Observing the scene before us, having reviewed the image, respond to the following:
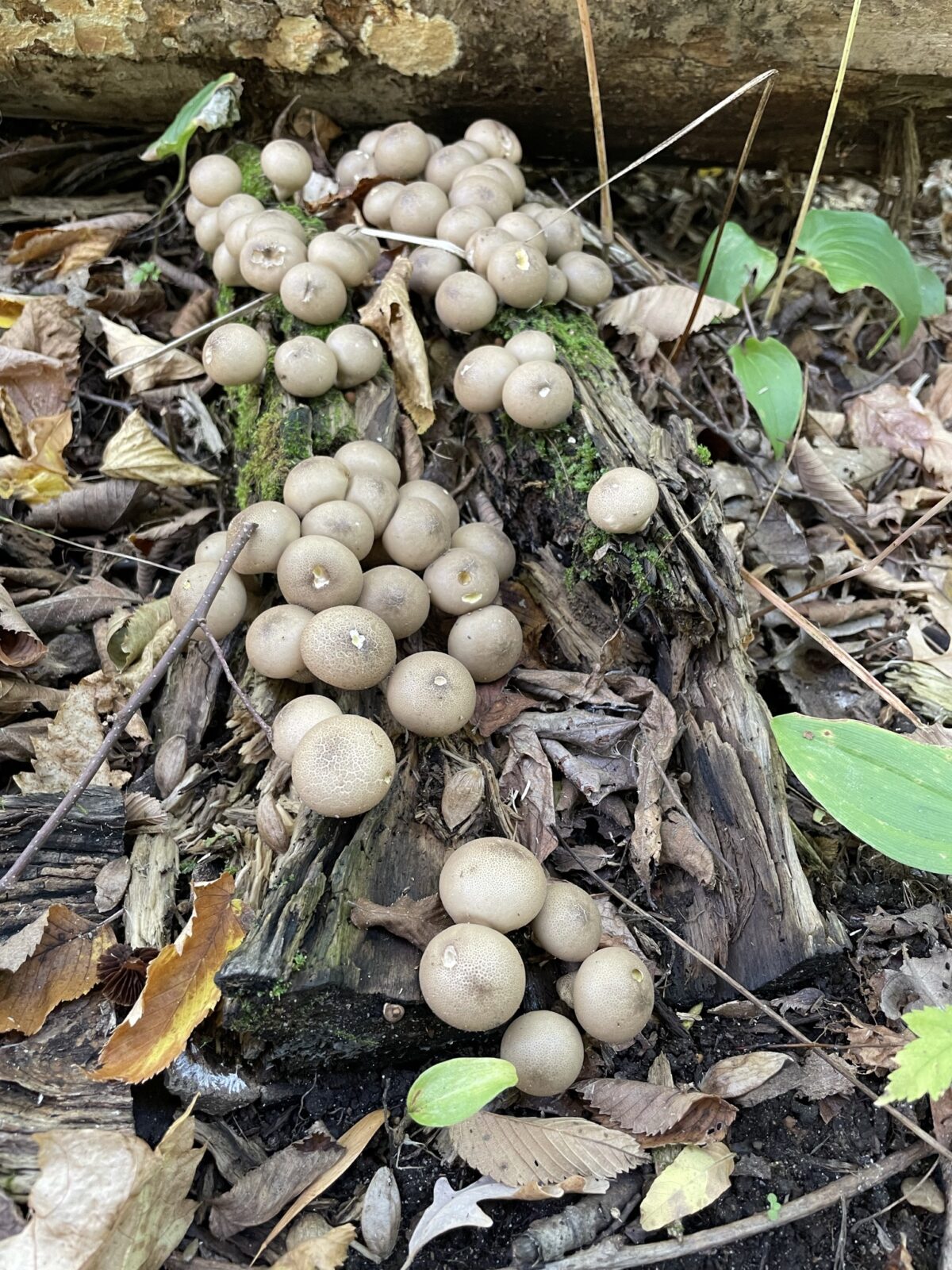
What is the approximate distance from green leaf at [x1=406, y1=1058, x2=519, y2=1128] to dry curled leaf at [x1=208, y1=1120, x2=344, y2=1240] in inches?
12.1

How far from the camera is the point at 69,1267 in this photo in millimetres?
1816

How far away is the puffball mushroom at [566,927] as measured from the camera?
8.14 ft

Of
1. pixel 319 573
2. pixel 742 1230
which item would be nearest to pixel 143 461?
pixel 319 573

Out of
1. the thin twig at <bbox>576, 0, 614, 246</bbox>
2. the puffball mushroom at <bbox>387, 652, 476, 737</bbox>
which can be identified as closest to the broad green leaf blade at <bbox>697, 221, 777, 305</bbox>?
the thin twig at <bbox>576, 0, 614, 246</bbox>

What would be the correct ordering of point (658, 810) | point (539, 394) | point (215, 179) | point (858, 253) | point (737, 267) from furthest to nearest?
point (737, 267), point (858, 253), point (215, 179), point (539, 394), point (658, 810)

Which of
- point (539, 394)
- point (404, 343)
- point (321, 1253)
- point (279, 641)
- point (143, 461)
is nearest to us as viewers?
point (321, 1253)

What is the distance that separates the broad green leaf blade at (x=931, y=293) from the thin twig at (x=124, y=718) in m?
3.93

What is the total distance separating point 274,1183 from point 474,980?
0.73m

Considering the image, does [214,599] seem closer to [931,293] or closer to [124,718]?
[124,718]

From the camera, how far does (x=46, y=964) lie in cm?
250

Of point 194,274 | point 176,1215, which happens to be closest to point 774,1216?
point 176,1215

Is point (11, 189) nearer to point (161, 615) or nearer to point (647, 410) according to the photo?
point (161, 615)

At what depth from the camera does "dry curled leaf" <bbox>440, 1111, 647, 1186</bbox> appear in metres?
2.28

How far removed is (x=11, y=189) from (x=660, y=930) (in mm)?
4806
